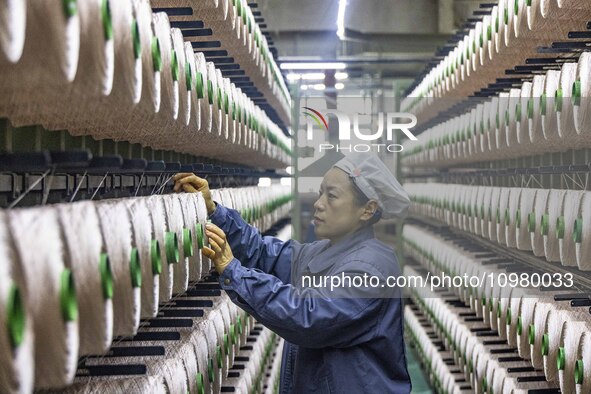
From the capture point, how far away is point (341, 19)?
9977 millimetres

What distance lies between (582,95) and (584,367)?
3.05 ft

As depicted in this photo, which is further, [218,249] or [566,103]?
[566,103]

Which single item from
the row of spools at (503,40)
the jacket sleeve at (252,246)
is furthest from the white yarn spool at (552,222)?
the jacket sleeve at (252,246)

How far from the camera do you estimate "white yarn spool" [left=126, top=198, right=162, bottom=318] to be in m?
1.96

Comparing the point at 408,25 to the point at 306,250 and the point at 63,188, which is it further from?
the point at 63,188

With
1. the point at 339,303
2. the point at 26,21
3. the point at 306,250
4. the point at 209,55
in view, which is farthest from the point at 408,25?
the point at 26,21

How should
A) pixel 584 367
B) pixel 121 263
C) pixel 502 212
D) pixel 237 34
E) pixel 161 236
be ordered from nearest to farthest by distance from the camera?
pixel 121 263 → pixel 161 236 → pixel 584 367 → pixel 237 34 → pixel 502 212

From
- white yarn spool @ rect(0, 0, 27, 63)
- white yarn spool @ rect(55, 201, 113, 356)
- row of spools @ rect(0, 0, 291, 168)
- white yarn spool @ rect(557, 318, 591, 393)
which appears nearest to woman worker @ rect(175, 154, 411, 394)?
row of spools @ rect(0, 0, 291, 168)

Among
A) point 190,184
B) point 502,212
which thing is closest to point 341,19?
point 502,212

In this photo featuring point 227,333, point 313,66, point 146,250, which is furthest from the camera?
point 313,66

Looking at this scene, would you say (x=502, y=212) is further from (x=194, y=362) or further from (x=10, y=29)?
(x=10, y=29)

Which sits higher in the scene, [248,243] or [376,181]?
[376,181]

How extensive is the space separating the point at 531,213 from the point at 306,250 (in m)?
0.99

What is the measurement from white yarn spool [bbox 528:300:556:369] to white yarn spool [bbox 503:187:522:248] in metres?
0.61
